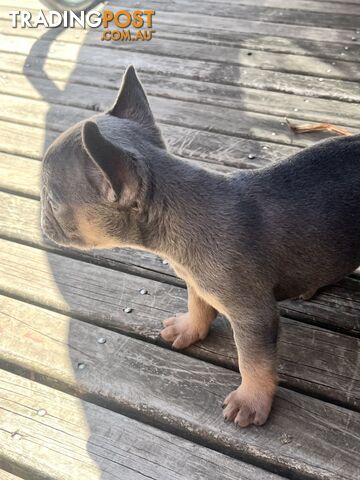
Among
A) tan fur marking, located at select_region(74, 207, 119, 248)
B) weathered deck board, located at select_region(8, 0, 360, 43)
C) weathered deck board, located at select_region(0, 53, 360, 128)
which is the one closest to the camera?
tan fur marking, located at select_region(74, 207, 119, 248)

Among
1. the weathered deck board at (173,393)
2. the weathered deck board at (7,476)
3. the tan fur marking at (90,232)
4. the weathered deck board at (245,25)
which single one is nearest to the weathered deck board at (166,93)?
the weathered deck board at (245,25)

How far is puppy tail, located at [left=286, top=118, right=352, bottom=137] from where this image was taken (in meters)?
3.16

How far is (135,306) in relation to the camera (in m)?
2.42

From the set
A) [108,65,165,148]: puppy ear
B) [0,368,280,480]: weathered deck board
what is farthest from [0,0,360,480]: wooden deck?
[108,65,165,148]: puppy ear

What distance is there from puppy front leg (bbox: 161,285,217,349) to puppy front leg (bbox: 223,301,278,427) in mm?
318

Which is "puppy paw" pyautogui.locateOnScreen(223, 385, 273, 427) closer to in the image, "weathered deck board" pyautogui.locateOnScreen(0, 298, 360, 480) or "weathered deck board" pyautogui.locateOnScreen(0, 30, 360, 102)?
"weathered deck board" pyautogui.locateOnScreen(0, 298, 360, 480)

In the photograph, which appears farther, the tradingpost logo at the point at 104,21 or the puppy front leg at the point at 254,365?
the tradingpost logo at the point at 104,21

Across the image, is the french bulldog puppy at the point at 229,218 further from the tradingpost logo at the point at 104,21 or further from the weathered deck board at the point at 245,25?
the tradingpost logo at the point at 104,21

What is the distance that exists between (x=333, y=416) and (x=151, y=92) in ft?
8.89

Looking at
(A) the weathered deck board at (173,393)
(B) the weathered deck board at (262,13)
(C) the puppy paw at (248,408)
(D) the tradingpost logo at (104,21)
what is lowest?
(A) the weathered deck board at (173,393)

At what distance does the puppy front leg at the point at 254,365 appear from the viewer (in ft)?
5.91

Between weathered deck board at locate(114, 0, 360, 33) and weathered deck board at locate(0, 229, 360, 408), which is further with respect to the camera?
weathered deck board at locate(114, 0, 360, 33)

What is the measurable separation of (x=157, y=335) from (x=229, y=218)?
780 mm

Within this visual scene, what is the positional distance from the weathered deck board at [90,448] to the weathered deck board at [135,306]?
0.40 m
